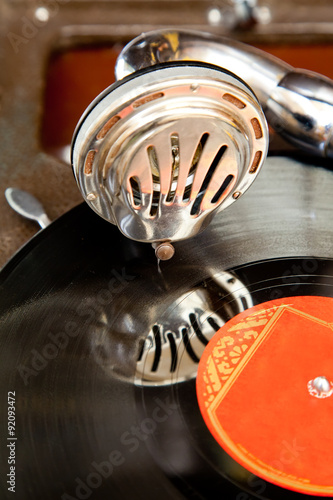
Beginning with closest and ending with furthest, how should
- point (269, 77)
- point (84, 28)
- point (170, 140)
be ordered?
1. point (170, 140)
2. point (269, 77)
3. point (84, 28)

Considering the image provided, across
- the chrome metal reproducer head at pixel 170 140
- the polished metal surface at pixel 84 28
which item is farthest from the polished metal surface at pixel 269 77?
the polished metal surface at pixel 84 28

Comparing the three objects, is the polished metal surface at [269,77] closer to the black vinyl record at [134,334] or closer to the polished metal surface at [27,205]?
the black vinyl record at [134,334]

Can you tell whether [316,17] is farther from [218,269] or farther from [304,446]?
[304,446]

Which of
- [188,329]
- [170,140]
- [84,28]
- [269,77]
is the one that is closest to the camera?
[170,140]

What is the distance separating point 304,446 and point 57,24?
0.99m

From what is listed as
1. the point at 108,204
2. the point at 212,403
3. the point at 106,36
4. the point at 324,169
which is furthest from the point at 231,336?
the point at 106,36

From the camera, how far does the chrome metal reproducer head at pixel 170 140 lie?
632 mm

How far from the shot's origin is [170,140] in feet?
2.16

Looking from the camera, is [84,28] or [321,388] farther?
[84,28]

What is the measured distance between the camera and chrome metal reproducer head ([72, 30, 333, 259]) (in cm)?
63

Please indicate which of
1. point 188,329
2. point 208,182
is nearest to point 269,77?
point 208,182

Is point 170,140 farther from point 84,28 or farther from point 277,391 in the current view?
point 84,28

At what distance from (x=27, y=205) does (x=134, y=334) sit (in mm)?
306

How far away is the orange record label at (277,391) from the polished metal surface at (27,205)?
332 millimetres
